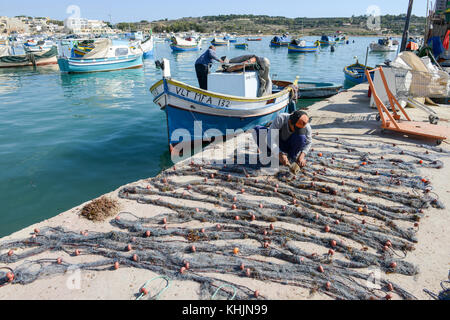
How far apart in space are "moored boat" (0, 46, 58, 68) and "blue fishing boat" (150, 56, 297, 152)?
31.3 metres

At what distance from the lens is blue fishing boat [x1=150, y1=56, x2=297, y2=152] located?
28.4 ft

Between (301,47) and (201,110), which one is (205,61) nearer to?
(201,110)

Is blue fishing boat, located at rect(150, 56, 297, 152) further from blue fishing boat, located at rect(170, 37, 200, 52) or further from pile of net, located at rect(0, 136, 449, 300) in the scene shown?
blue fishing boat, located at rect(170, 37, 200, 52)

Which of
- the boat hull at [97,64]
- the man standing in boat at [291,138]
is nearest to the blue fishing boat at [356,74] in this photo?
the man standing in boat at [291,138]

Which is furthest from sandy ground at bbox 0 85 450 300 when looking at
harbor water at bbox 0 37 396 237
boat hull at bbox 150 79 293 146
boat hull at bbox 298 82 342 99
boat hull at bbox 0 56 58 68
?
boat hull at bbox 0 56 58 68

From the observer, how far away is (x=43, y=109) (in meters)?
16.0

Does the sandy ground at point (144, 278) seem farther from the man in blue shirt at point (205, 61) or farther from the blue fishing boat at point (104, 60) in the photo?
the blue fishing boat at point (104, 60)

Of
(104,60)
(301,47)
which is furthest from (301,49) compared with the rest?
(104,60)

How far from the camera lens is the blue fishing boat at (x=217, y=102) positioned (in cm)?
865

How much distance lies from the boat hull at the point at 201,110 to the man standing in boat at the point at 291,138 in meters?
3.33

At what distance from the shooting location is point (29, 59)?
1310 inches

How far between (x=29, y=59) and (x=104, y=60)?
34.1 feet
